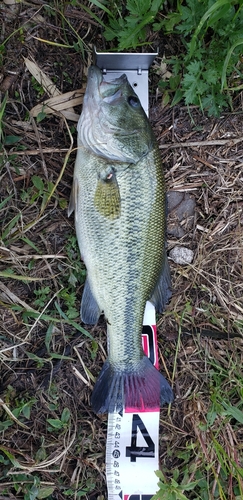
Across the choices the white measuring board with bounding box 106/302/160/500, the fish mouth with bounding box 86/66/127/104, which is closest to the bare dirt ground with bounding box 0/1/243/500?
the white measuring board with bounding box 106/302/160/500

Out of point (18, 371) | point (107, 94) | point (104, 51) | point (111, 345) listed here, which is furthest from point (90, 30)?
point (18, 371)

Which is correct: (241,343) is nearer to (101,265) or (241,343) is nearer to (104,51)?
(101,265)

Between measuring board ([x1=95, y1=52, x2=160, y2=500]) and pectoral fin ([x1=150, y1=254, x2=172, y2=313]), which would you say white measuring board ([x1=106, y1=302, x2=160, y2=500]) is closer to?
measuring board ([x1=95, y1=52, x2=160, y2=500])

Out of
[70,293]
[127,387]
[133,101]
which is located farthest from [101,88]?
[127,387]

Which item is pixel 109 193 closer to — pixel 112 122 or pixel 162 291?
pixel 112 122

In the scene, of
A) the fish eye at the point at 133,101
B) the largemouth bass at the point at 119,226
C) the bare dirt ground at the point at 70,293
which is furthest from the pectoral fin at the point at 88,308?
the fish eye at the point at 133,101

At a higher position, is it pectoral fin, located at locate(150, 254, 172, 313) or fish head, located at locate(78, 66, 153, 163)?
fish head, located at locate(78, 66, 153, 163)
